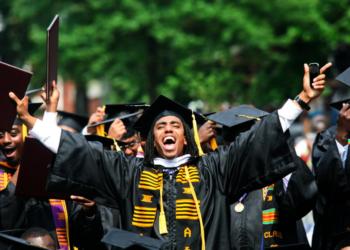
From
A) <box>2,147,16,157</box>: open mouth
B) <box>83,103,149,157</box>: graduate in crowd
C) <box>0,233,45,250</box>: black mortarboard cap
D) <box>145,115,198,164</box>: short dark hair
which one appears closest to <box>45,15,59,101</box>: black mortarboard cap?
<box>145,115,198,164</box>: short dark hair

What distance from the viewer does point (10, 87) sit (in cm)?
641

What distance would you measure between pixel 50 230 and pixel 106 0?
1391cm

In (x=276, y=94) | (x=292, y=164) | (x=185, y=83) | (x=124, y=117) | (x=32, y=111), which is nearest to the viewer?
(x=292, y=164)

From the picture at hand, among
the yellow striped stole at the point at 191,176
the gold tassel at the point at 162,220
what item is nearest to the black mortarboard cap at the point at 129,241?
the gold tassel at the point at 162,220

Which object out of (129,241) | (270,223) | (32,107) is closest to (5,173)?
(32,107)

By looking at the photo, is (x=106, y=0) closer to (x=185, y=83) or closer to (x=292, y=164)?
(x=185, y=83)

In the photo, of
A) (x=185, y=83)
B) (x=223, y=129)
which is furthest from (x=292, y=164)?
(x=185, y=83)

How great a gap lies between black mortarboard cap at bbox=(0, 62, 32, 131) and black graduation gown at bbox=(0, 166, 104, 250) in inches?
41.3

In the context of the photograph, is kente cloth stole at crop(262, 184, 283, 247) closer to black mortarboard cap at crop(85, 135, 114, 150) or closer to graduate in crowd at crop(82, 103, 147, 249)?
graduate in crowd at crop(82, 103, 147, 249)

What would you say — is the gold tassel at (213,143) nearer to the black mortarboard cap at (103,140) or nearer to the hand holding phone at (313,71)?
the black mortarboard cap at (103,140)

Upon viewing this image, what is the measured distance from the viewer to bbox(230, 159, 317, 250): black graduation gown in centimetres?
698

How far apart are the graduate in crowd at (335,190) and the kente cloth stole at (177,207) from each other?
1166mm

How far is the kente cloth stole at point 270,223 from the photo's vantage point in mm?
7359

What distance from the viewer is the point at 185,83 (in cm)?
1844
